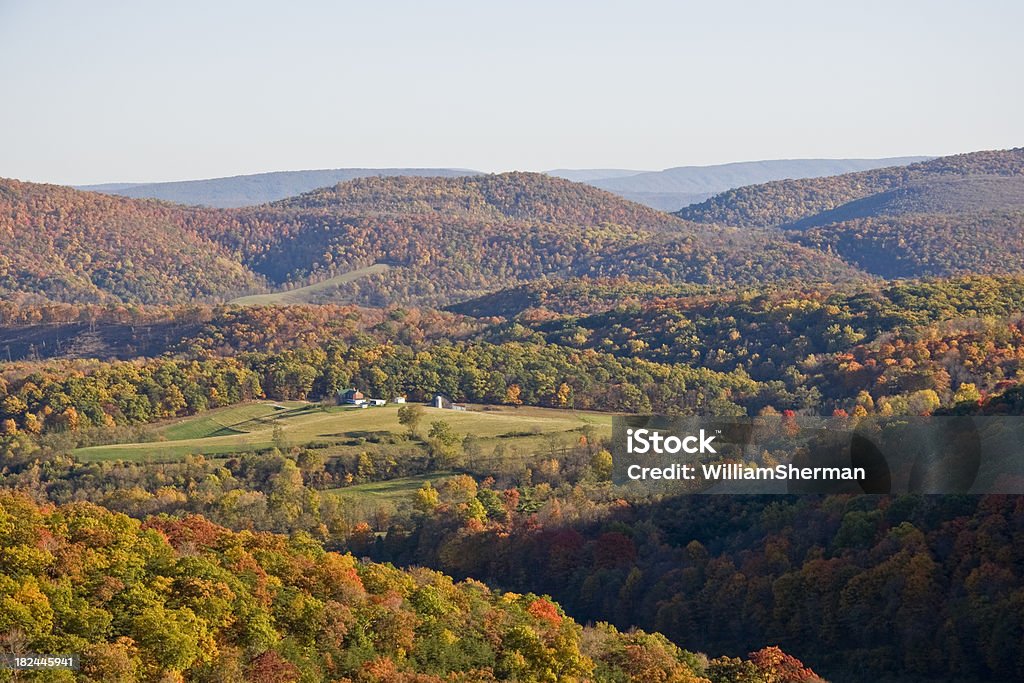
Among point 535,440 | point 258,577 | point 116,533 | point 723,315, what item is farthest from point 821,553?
point 723,315

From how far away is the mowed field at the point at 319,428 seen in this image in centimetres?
8194

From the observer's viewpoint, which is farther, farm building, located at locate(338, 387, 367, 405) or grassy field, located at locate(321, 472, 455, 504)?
farm building, located at locate(338, 387, 367, 405)

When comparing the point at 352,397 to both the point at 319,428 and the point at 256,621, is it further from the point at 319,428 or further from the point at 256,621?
the point at 256,621

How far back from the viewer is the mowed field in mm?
81938

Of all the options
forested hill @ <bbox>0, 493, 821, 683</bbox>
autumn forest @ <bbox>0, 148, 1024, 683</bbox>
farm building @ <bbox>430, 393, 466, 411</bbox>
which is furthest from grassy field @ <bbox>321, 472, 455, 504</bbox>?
forested hill @ <bbox>0, 493, 821, 683</bbox>

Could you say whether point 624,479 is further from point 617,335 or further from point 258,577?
point 617,335

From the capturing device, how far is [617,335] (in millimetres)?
127000

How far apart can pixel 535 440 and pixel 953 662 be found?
133 ft

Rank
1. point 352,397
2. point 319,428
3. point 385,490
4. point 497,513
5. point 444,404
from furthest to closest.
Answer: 1. point 352,397
2. point 444,404
3. point 319,428
4. point 385,490
5. point 497,513

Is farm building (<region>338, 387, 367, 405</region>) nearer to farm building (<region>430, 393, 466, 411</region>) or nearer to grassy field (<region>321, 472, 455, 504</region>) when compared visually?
farm building (<region>430, 393, 466, 411</region>)

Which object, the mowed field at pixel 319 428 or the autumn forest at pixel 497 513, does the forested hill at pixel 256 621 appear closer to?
the autumn forest at pixel 497 513

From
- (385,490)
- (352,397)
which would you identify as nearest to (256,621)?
(385,490)

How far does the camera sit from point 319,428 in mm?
87188

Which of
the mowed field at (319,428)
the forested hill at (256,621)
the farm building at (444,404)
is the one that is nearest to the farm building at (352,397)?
the mowed field at (319,428)
